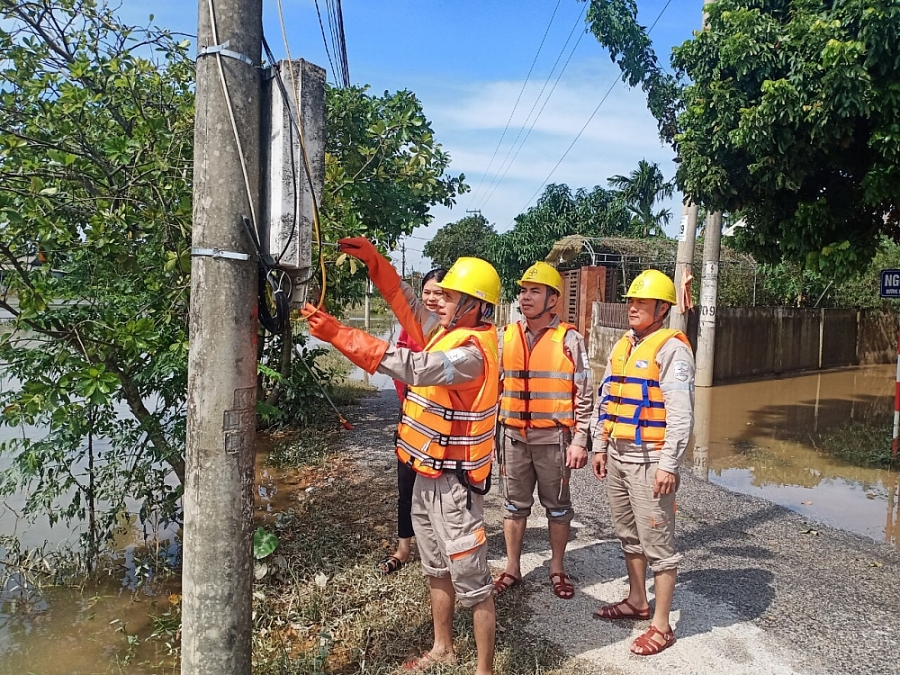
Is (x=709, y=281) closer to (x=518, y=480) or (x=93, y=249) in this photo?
(x=518, y=480)

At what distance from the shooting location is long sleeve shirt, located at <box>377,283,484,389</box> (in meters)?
2.48

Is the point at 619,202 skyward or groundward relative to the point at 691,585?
skyward

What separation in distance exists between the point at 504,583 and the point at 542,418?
1.04m

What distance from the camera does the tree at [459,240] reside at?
41562 millimetres

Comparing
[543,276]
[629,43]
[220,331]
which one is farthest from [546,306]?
[629,43]

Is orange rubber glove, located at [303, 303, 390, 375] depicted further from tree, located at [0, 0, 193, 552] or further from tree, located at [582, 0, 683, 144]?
tree, located at [582, 0, 683, 144]

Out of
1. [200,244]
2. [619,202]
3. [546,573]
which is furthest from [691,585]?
[619,202]

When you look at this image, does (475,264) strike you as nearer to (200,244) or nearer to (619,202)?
(200,244)

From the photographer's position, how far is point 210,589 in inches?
86.3

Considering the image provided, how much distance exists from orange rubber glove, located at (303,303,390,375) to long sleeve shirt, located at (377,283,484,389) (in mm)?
43

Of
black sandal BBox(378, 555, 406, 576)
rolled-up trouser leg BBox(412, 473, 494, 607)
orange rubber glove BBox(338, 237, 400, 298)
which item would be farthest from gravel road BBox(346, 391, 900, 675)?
orange rubber glove BBox(338, 237, 400, 298)

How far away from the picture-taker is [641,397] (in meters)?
3.59

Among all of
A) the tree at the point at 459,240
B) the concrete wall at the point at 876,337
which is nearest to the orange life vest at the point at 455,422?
the concrete wall at the point at 876,337

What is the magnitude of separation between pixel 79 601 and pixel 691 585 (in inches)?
157
